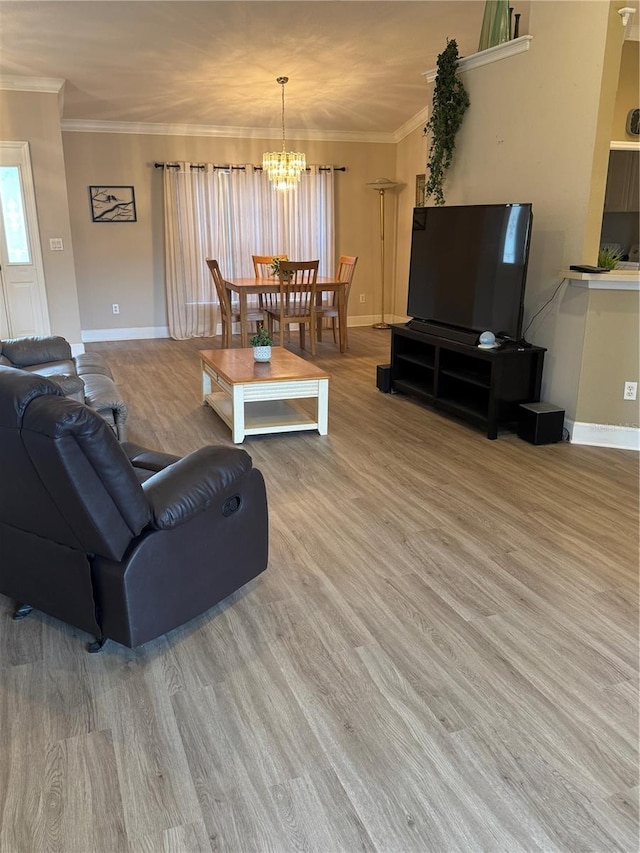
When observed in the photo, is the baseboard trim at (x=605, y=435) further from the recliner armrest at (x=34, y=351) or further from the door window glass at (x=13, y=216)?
the door window glass at (x=13, y=216)

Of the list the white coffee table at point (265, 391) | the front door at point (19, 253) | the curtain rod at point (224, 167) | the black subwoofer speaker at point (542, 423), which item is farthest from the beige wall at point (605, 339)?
the front door at point (19, 253)

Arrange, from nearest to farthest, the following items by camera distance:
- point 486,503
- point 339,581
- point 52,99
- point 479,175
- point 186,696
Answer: point 186,696
point 339,581
point 486,503
point 479,175
point 52,99

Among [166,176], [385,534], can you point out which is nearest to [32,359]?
[385,534]

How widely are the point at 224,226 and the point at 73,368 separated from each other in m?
4.48

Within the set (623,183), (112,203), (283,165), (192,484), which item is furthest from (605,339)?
(112,203)

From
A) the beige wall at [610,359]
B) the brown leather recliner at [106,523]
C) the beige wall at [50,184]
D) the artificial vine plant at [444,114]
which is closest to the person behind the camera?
the brown leather recliner at [106,523]

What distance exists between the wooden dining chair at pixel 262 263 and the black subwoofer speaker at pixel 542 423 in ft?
13.6

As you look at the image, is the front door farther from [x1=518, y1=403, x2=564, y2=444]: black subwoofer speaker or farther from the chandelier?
[x1=518, y1=403, x2=564, y2=444]: black subwoofer speaker

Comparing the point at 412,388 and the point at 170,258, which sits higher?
the point at 170,258

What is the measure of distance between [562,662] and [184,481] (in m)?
1.39

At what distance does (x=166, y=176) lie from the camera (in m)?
7.88

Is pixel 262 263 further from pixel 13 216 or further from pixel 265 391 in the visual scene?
pixel 265 391

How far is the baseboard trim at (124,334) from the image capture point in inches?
320

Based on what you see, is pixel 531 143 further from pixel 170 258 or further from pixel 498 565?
pixel 170 258
